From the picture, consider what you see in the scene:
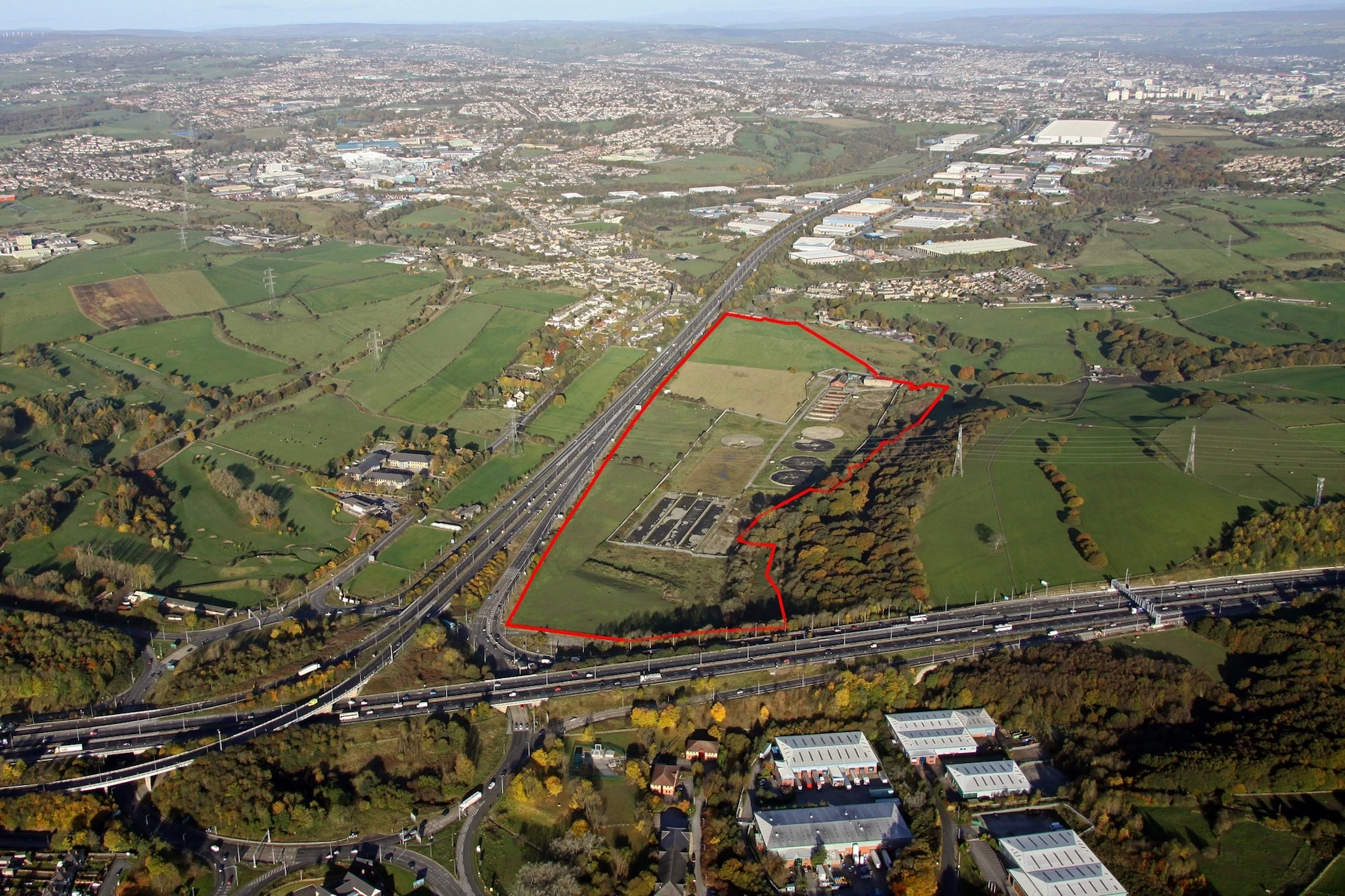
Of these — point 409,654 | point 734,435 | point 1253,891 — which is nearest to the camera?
point 1253,891

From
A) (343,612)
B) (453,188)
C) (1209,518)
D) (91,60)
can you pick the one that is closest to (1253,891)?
(1209,518)

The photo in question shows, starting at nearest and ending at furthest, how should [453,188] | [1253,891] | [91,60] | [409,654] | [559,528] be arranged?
[1253,891], [409,654], [559,528], [453,188], [91,60]

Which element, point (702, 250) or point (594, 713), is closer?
point (594, 713)

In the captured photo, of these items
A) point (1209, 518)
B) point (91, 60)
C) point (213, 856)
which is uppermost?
point (91, 60)

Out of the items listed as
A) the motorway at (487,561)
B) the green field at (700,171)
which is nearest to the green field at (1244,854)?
the motorway at (487,561)

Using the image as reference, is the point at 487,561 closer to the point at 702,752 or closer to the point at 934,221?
the point at 702,752

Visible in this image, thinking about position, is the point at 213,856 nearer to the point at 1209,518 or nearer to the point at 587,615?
the point at 587,615

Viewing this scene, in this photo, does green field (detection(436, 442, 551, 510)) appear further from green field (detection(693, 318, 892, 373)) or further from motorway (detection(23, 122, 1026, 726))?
green field (detection(693, 318, 892, 373))

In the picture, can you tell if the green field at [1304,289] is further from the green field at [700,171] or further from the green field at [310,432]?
the green field at [310,432]
